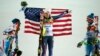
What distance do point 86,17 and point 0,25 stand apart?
38.5 inches

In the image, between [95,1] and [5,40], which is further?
[95,1]

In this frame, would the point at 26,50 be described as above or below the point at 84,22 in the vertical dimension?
below

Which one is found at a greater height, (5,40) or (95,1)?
(95,1)

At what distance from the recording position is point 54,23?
2.22m

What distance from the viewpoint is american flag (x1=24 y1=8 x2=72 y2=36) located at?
2.19 metres

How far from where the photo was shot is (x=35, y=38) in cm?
218

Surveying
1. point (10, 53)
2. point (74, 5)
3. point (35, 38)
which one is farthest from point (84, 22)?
point (10, 53)

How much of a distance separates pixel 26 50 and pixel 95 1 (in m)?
0.98

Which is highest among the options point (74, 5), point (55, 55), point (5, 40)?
point (74, 5)

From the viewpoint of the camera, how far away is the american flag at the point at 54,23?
219 centimetres

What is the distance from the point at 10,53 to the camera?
2.16m

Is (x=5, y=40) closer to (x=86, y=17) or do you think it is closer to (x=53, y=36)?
(x=53, y=36)

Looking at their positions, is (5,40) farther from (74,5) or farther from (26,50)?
(74,5)

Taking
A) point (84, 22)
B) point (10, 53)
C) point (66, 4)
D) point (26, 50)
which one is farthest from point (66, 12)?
point (10, 53)
